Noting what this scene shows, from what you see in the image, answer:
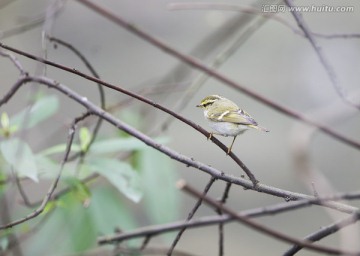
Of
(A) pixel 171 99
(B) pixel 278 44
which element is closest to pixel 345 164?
(B) pixel 278 44

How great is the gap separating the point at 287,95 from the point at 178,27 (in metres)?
0.55

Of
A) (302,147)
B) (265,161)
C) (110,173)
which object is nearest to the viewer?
(302,147)

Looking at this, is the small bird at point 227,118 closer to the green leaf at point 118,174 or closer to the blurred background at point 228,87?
the green leaf at point 118,174

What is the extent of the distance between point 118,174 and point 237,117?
25cm

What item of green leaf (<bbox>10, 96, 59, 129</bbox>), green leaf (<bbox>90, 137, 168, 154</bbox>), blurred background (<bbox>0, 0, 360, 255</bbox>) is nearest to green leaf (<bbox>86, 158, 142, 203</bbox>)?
green leaf (<bbox>90, 137, 168, 154</bbox>)

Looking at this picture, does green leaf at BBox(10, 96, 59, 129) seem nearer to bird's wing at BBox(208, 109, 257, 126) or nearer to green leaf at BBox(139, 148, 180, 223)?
green leaf at BBox(139, 148, 180, 223)

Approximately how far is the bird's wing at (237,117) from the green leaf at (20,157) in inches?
13.2

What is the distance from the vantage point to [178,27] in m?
2.63

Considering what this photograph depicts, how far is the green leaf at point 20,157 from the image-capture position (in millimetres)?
937

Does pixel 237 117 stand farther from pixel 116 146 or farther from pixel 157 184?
pixel 157 184

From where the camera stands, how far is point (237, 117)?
3.51ft

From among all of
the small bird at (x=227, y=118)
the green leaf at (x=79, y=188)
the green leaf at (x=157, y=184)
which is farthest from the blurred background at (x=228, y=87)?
the small bird at (x=227, y=118)

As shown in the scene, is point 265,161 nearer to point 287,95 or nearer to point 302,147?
point 287,95

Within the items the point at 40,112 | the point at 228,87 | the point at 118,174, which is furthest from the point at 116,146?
the point at 228,87
